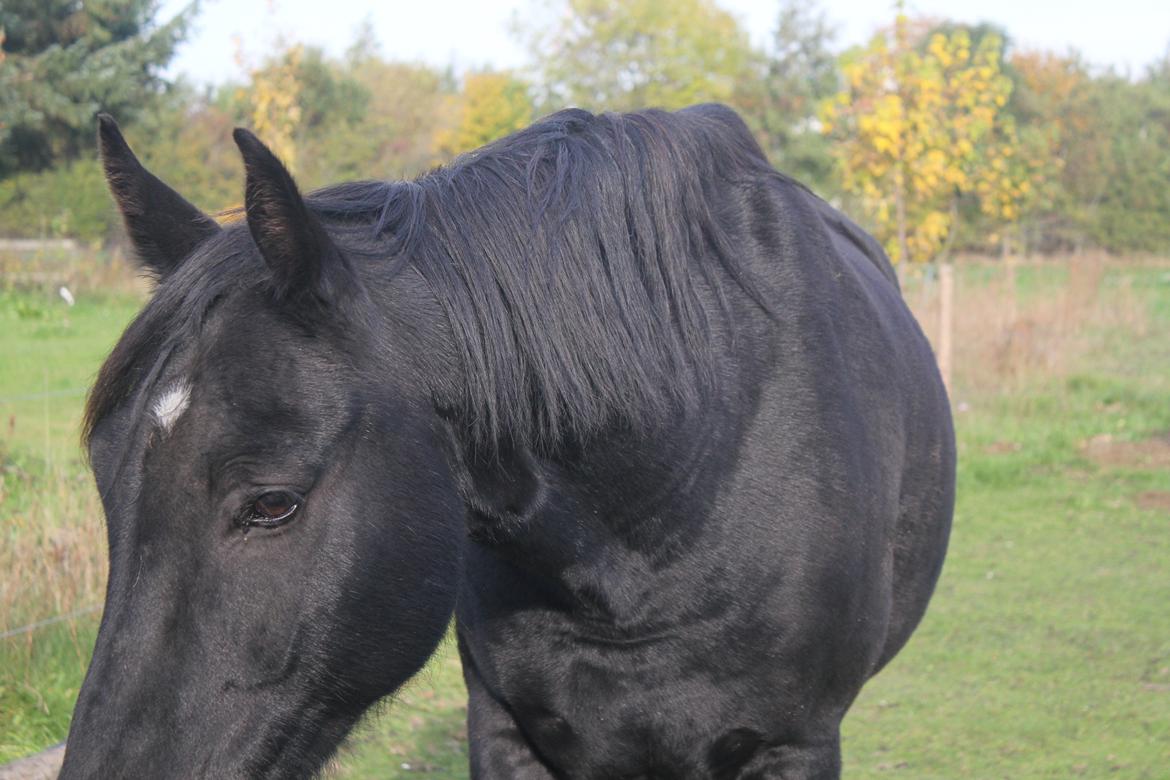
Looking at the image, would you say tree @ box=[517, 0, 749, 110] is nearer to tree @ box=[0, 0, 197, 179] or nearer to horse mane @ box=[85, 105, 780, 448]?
tree @ box=[0, 0, 197, 179]

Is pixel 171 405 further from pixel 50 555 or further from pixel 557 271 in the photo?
pixel 50 555

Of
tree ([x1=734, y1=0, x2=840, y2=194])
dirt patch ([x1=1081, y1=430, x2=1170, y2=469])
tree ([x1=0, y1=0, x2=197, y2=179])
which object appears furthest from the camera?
tree ([x1=734, y1=0, x2=840, y2=194])

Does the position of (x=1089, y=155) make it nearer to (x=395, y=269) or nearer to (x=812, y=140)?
(x=812, y=140)

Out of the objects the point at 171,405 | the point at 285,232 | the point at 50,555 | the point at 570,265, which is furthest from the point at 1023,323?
the point at 171,405

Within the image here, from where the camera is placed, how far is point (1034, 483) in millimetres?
9680

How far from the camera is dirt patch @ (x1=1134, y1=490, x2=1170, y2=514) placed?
29.3ft

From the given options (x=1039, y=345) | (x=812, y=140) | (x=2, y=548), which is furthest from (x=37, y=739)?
(x=812, y=140)

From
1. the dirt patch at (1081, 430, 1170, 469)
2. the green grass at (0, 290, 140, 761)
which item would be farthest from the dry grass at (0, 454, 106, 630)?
the dirt patch at (1081, 430, 1170, 469)

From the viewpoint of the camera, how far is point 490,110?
1298 inches

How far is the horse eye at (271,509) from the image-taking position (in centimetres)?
180

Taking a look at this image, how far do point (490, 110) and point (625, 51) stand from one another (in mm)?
5110

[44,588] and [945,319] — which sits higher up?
[44,588]

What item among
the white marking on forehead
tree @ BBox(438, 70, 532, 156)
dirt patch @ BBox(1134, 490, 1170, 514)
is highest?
the white marking on forehead

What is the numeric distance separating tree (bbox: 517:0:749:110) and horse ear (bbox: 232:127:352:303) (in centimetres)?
3327
